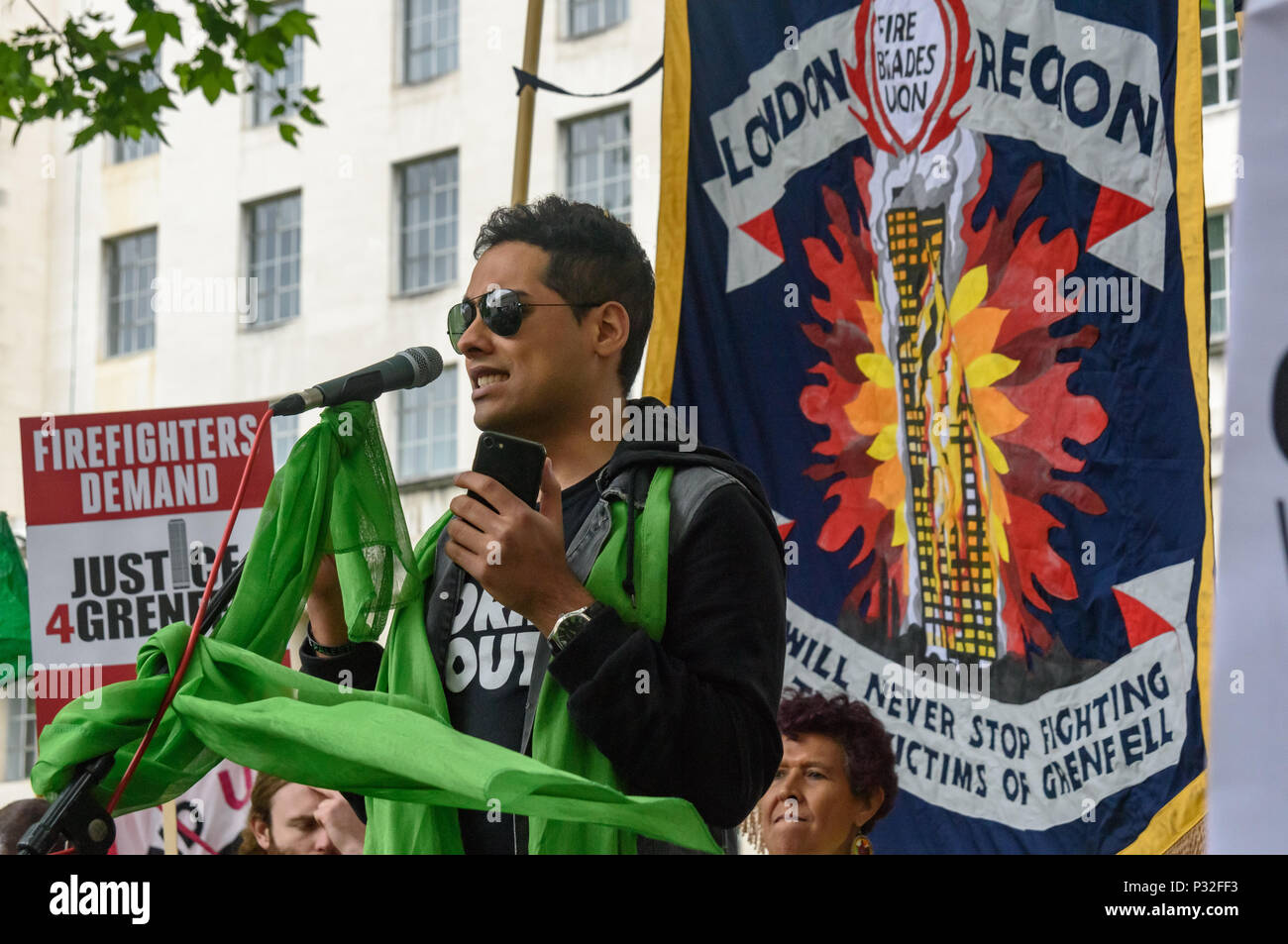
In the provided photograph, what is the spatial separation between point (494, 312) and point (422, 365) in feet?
0.48

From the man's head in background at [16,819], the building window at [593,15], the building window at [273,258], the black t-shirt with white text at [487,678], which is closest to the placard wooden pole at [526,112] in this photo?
the man's head in background at [16,819]


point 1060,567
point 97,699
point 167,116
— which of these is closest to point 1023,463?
point 1060,567

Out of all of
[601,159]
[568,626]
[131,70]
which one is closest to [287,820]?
[568,626]

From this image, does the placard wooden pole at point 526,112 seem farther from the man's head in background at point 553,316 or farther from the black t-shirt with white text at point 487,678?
the black t-shirt with white text at point 487,678

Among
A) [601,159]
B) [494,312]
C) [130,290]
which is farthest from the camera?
[130,290]

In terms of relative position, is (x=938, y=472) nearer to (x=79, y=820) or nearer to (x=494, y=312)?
(x=494, y=312)

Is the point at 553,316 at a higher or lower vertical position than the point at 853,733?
higher

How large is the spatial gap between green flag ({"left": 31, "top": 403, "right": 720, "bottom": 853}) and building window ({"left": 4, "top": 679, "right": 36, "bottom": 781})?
19.5 meters

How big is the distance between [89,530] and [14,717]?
18201mm

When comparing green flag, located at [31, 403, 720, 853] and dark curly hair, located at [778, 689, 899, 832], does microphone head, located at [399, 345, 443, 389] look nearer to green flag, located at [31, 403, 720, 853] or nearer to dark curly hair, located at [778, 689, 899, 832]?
green flag, located at [31, 403, 720, 853]

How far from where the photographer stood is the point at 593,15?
2317cm

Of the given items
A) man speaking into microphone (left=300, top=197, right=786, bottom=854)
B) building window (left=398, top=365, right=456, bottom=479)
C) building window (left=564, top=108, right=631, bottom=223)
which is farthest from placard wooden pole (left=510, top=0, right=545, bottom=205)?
building window (left=398, top=365, right=456, bottom=479)
